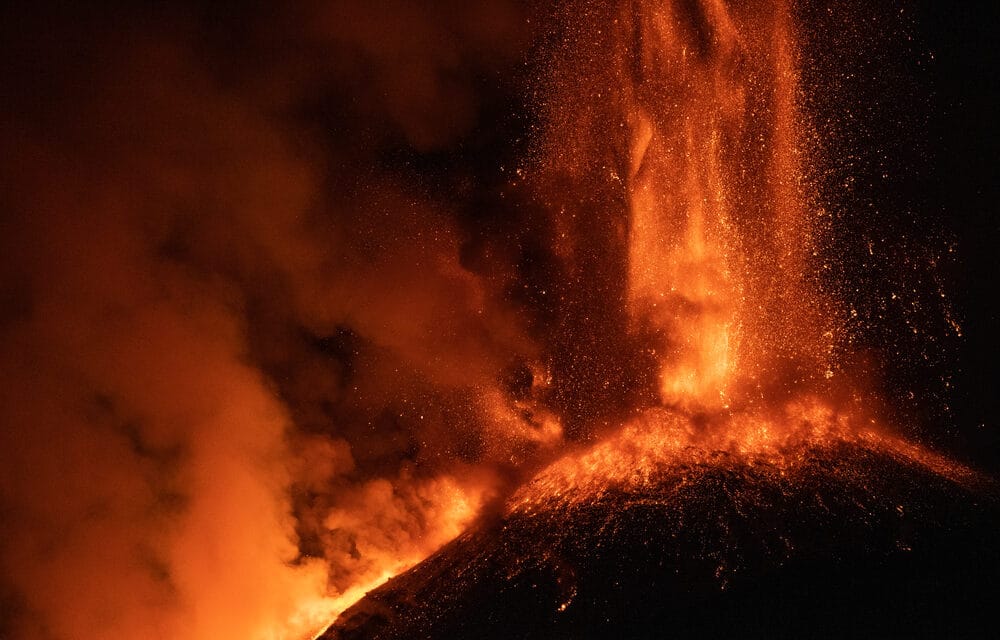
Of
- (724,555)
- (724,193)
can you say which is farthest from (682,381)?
(724,555)

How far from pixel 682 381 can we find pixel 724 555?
3.32 meters

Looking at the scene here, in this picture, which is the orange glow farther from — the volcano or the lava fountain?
the volcano

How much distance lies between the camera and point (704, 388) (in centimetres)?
741

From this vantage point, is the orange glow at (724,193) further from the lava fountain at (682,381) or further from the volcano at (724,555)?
the volcano at (724,555)

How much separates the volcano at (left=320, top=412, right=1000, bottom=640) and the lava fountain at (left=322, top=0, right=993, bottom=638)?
23 mm

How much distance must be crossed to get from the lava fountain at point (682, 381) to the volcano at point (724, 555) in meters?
0.02

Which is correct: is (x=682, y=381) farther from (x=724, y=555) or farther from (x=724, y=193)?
(x=724, y=555)

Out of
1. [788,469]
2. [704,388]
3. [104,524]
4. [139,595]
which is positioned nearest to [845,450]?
[788,469]

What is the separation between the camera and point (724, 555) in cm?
446

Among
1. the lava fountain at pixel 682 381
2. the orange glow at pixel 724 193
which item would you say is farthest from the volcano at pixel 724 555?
the orange glow at pixel 724 193

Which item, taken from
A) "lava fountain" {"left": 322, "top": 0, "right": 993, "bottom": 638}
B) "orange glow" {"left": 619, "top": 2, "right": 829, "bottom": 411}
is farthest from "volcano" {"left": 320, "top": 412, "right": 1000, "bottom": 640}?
"orange glow" {"left": 619, "top": 2, "right": 829, "bottom": 411}

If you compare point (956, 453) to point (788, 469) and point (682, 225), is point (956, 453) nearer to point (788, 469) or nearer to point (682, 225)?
point (788, 469)

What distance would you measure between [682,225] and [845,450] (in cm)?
302

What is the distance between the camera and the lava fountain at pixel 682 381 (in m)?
4.54
